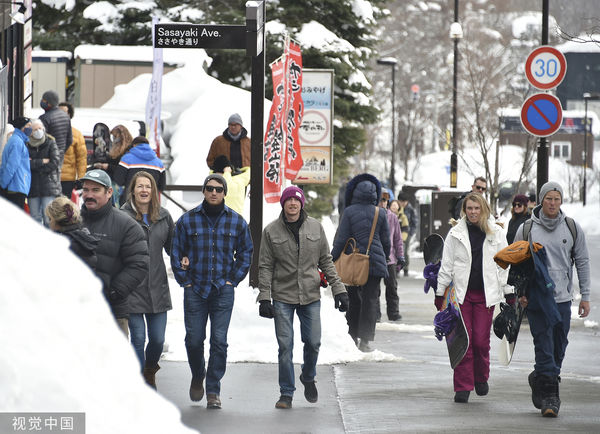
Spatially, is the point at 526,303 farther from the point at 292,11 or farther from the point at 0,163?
the point at 292,11

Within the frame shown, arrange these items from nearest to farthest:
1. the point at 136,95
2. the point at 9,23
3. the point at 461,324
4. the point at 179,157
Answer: the point at 461,324
the point at 9,23
the point at 179,157
the point at 136,95

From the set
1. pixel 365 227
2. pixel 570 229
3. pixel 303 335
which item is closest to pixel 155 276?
pixel 303 335

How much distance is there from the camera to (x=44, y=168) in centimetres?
1448

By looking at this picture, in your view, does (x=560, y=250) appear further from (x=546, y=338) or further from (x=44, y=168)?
(x=44, y=168)

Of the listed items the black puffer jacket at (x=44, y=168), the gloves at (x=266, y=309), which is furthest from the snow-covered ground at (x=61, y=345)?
the black puffer jacket at (x=44, y=168)

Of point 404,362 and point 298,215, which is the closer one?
point 298,215

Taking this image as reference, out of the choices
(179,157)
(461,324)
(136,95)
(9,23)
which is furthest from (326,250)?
(136,95)

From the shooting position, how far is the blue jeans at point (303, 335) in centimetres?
943

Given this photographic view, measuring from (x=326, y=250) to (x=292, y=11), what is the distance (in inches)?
796

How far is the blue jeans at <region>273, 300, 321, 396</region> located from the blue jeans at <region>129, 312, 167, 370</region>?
0.93 meters

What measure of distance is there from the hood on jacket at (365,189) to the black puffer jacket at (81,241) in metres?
5.28

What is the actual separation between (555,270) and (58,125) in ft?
25.8

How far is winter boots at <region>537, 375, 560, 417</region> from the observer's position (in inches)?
358

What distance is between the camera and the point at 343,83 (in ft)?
95.9
